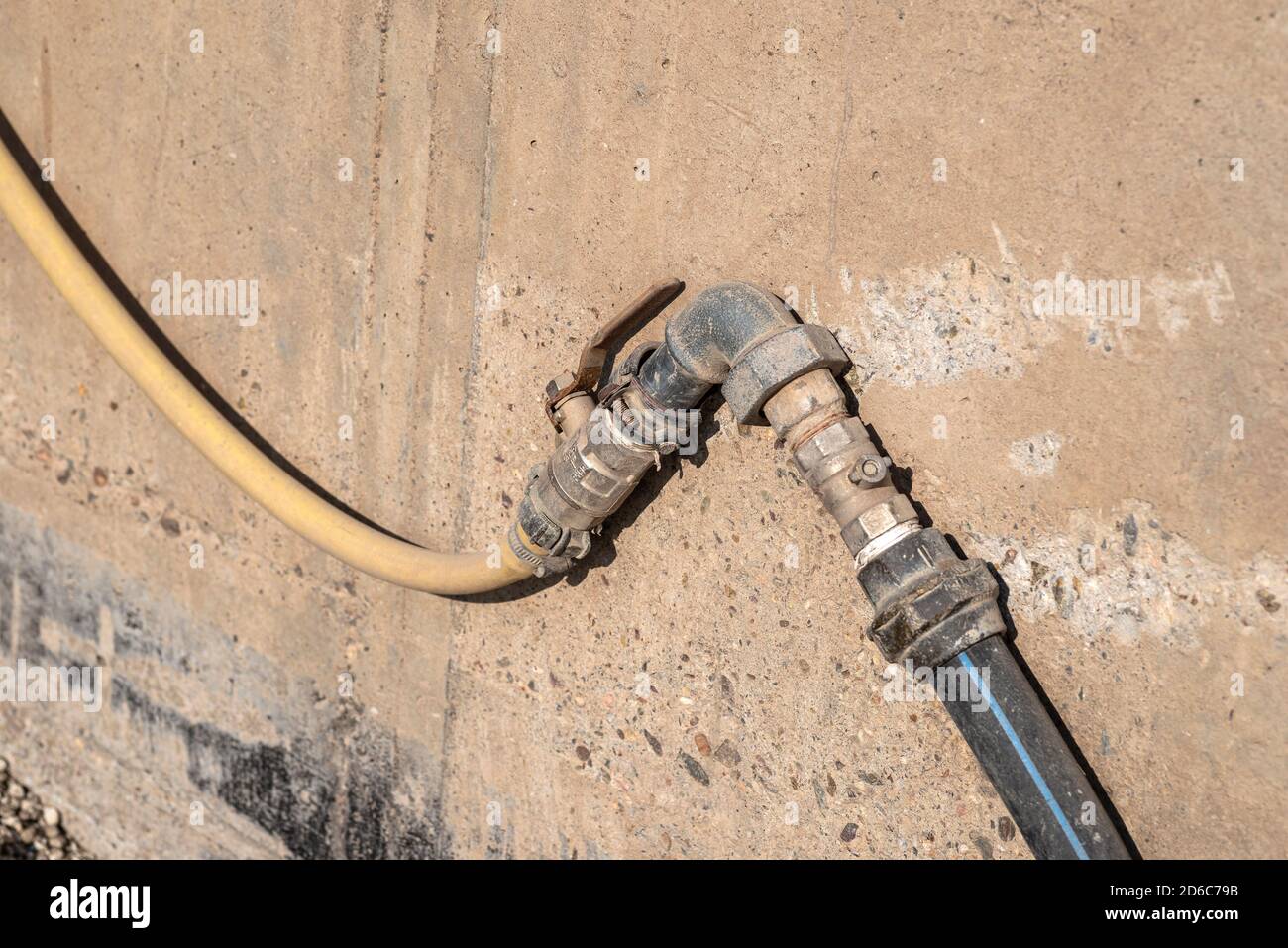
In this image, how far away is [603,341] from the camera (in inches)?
80.0

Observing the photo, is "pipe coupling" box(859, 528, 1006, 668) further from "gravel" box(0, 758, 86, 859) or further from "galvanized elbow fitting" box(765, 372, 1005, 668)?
"gravel" box(0, 758, 86, 859)

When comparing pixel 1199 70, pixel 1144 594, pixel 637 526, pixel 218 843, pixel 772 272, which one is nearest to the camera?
pixel 1199 70

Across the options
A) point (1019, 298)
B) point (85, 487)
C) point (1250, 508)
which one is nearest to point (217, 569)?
point (85, 487)

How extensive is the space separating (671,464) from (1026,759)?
849mm

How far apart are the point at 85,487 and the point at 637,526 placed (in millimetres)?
1959

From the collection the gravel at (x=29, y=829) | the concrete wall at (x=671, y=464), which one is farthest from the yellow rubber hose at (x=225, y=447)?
the gravel at (x=29, y=829)

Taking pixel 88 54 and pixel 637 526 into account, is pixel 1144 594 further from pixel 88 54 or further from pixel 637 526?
pixel 88 54

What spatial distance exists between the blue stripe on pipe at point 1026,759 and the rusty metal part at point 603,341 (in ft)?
2.77

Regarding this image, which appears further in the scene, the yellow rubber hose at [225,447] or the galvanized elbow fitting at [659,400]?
the yellow rubber hose at [225,447]

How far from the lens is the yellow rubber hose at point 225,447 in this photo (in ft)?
7.63

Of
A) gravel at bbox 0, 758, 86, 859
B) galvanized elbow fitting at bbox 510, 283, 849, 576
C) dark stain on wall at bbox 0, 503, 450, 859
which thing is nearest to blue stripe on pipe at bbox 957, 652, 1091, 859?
galvanized elbow fitting at bbox 510, 283, 849, 576

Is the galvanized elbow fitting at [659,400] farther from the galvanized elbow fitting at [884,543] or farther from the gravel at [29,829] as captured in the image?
the gravel at [29,829]

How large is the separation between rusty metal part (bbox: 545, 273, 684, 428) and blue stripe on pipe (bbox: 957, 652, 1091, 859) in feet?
2.77

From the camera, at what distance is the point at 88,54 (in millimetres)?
2893
